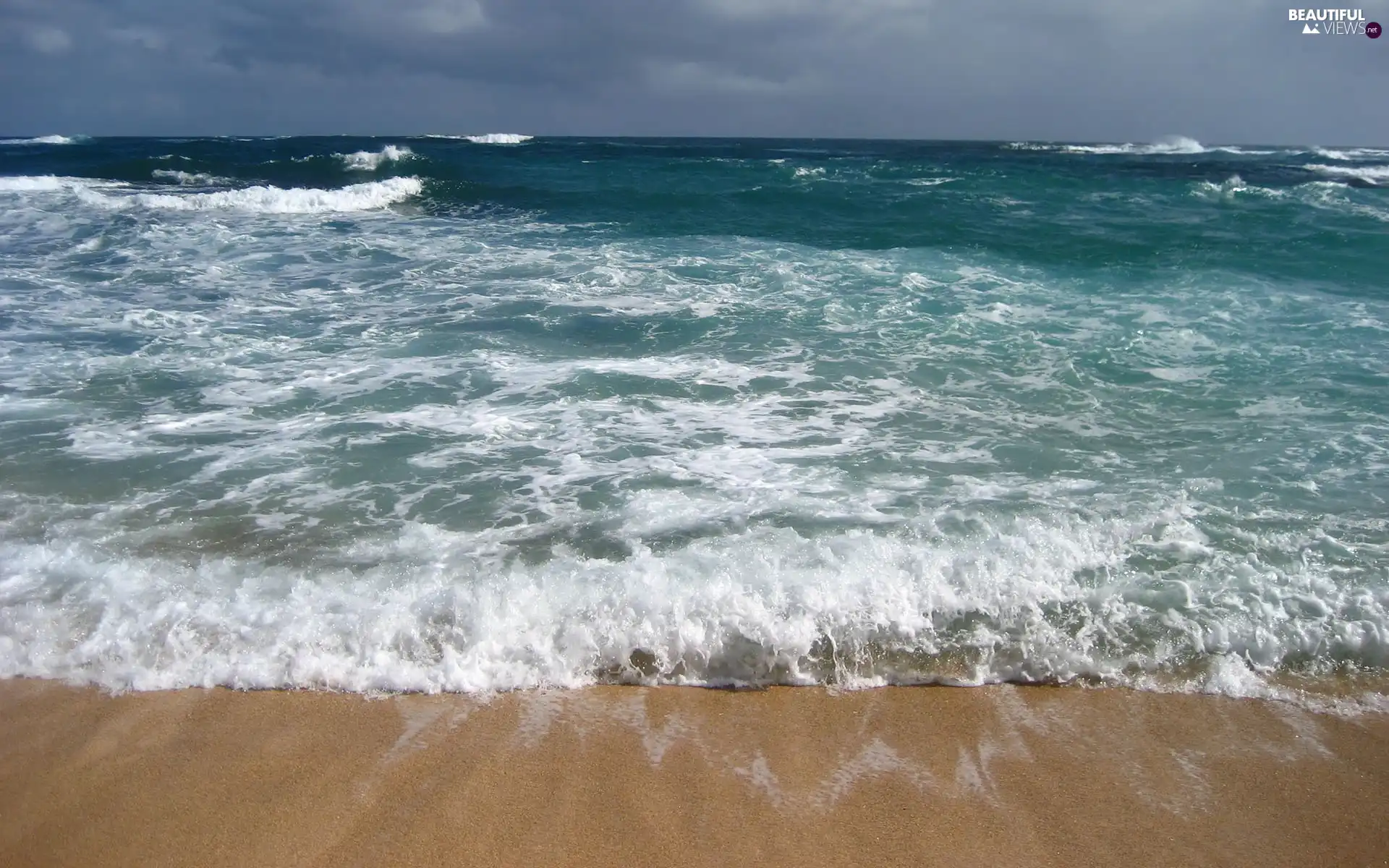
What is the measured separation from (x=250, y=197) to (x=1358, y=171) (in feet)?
103

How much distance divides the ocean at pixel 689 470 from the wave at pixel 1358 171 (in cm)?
1331

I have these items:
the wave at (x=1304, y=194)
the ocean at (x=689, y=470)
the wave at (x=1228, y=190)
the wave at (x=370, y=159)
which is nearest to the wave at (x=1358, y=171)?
the wave at (x=1304, y=194)

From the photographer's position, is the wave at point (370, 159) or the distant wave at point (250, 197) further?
the wave at point (370, 159)

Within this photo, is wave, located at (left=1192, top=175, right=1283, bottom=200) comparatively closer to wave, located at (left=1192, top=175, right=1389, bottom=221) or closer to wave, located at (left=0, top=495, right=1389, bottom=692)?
wave, located at (left=1192, top=175, right=1389, bottom=221)

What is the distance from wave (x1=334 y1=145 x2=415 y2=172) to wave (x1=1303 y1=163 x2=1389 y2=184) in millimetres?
27538

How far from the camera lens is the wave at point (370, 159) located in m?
25.7

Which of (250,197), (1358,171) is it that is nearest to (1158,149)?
(1358,171)

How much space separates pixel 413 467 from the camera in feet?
17.1

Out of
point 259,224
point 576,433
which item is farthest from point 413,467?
point 259,224

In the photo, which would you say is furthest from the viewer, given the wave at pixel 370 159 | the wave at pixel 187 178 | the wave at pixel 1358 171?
→ the wave at pixel 370 159

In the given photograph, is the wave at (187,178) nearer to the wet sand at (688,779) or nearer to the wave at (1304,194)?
the wet sand at (688,779)

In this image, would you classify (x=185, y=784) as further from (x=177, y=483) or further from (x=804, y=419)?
(x=804, y=419)

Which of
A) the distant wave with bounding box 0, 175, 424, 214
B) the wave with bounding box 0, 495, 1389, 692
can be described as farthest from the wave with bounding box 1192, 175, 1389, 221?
the distant wave with bounding box 0, 175, 424, 214

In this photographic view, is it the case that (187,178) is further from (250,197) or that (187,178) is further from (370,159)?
(250,197)
